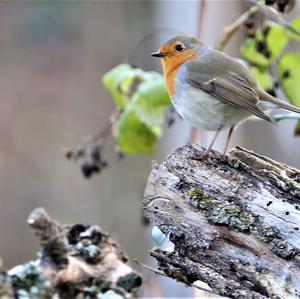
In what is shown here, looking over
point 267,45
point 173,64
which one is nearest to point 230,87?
point 173,64

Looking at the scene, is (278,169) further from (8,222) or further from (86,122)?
(86,122)

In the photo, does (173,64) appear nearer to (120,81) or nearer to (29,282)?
(120,81)

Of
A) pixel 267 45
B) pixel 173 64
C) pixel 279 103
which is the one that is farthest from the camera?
pixel 267 45

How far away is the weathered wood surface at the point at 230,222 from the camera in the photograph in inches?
73.9

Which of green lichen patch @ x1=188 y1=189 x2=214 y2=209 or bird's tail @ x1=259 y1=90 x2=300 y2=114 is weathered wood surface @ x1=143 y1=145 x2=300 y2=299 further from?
bird's tail @ x1=259 y1=90 x2=300 y2=114

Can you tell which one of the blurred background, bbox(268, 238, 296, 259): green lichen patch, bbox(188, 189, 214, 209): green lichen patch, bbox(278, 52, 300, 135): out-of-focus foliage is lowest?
bbox(268, 238, 296, 259): green lichen patch

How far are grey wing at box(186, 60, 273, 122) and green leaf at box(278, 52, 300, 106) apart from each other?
27 centimetres

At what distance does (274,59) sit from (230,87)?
470mm

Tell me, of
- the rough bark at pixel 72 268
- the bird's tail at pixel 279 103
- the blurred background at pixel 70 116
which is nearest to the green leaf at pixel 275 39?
the bird's tail at pixel 279 103

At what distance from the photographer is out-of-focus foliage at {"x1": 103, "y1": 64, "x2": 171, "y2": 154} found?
2.79m

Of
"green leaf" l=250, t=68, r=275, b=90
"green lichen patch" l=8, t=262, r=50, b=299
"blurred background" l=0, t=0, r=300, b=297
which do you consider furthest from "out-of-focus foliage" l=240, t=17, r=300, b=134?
"blurred background" l=0, t=0, r=300, b=297

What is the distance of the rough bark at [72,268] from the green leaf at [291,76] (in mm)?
828

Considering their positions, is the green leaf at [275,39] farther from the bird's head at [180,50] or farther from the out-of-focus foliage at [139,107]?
the out-of-focus foliage at [139,107]

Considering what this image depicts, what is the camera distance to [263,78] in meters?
2.86
